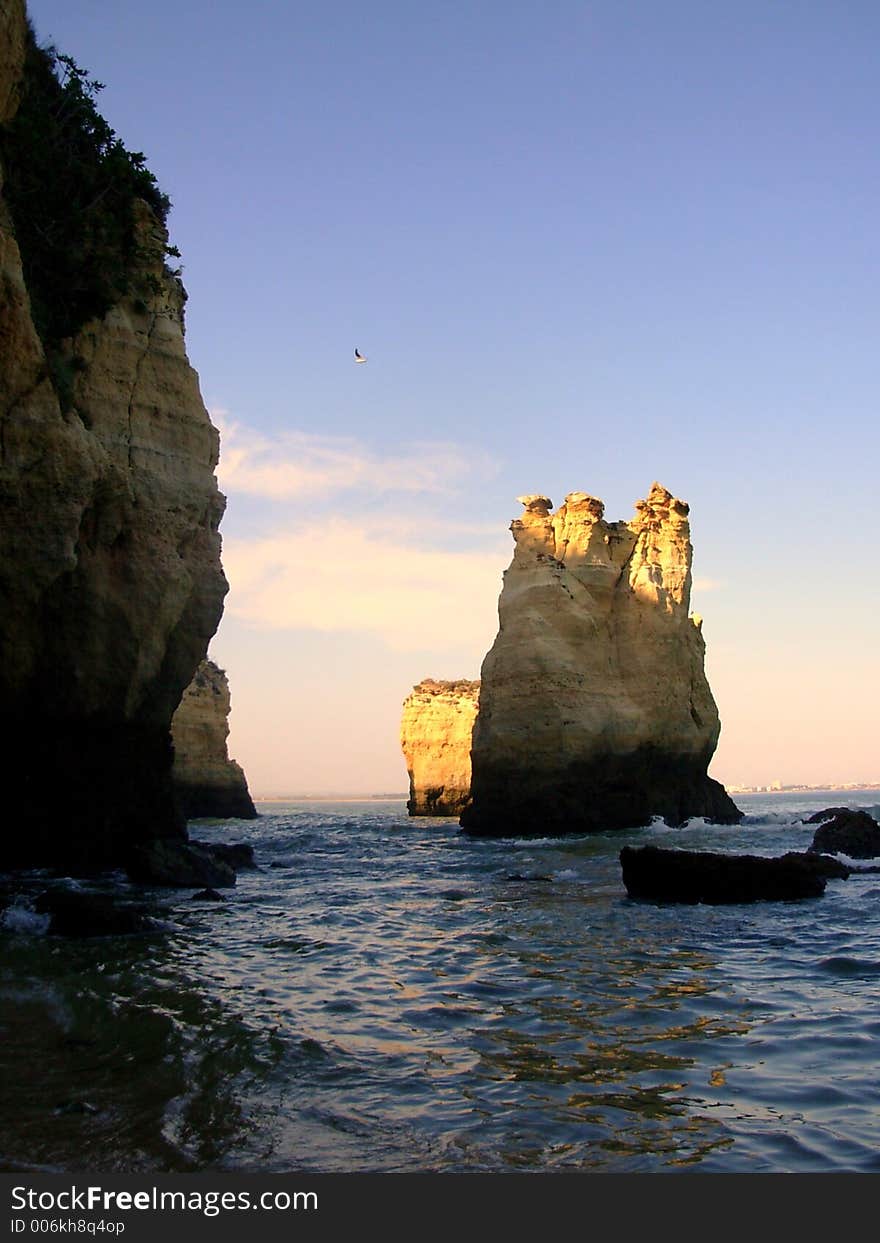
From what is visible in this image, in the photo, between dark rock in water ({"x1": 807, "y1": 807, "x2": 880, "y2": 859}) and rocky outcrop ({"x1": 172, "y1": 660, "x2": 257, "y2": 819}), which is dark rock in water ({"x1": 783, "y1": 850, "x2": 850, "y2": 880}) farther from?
rocky outcrop ({"x1": 172, "y1": 660, "x2": 257, "y2": 819})

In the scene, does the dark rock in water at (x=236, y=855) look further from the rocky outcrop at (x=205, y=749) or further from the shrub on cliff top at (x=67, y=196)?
the rocky outcrop at (x=205, y=749)

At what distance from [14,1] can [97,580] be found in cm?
902

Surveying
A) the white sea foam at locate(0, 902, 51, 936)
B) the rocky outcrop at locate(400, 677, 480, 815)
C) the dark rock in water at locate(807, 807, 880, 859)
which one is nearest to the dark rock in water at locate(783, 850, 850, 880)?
the dark rock in water at locate(807, 807, 880, 859)

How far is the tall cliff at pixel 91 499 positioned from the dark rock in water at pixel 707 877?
9580mm

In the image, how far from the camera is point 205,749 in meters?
54.7

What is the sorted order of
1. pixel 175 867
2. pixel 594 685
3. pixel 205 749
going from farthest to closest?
pixel 205 749 → pixel 594 685 → pixel 175 867

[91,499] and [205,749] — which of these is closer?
[91,499]

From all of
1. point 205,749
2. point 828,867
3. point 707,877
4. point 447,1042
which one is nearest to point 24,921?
point 447,1042

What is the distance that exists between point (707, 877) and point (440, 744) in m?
46.3

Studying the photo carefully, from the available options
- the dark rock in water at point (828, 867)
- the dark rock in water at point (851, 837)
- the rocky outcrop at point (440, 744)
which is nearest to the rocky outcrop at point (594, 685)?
the dark rock in water at point (851, 837)

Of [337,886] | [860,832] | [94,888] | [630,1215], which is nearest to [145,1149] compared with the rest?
[630,1215]

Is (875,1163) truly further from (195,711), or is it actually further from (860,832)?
(195,711)

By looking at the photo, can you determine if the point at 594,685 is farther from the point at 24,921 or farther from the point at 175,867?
the point at 24,921

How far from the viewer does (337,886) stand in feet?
64.4
